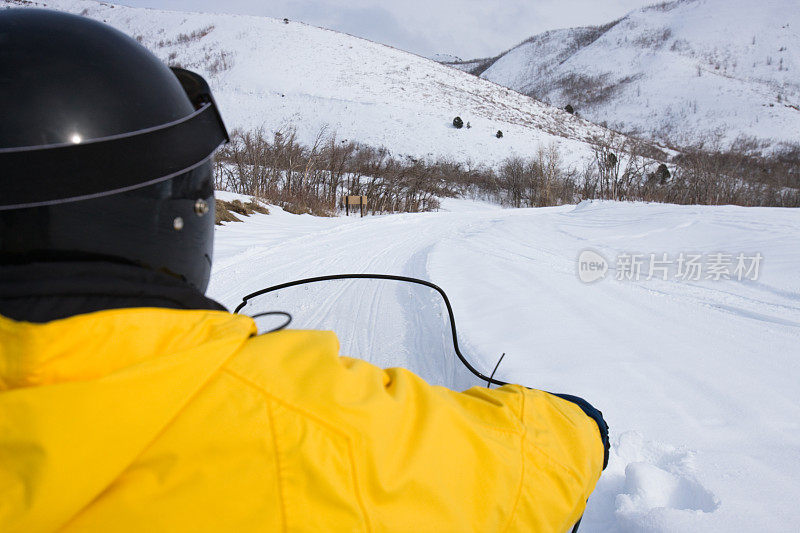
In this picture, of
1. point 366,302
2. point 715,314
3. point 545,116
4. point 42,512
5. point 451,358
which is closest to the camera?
point 42,512

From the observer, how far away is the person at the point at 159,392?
54 centimetres

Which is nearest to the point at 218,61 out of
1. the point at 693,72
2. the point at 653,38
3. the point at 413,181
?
the point at 413,181

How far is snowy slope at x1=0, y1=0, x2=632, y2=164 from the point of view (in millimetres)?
34438

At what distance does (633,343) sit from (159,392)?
2910mm

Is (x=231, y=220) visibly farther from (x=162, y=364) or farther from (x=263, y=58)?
(x=263, y=58)

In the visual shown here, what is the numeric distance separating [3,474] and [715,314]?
428 cm

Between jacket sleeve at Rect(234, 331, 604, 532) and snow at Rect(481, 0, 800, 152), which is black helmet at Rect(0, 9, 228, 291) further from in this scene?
snow at Rect(481, 0, 800, 152)

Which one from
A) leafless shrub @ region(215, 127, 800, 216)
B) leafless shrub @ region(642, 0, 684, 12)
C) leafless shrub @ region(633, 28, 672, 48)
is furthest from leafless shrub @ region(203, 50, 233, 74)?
leafless shrub @ region(642, 0, 684, 12)

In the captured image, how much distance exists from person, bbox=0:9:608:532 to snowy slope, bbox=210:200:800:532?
0.66 metres

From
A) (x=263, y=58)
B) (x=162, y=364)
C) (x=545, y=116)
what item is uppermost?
(x=263, y=58)

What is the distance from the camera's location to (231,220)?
8492 mm

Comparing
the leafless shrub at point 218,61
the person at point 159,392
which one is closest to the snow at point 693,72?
the leafless shrub at point 218,61

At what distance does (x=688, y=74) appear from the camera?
55688mm

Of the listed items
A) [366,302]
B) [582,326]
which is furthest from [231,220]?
[366,302]
